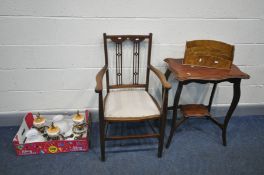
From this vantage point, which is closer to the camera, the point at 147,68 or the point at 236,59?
the point at 147,68

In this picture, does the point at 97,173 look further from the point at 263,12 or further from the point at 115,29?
the point at 263,12

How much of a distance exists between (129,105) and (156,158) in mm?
521

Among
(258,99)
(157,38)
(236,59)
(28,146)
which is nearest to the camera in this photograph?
(28,146)

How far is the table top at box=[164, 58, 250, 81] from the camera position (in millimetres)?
1537

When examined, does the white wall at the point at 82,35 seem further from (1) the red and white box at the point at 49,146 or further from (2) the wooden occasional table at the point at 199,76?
(1) the red and white box at the point at 49,146

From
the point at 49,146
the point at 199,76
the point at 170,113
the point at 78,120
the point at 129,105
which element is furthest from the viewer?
the point at 170,113

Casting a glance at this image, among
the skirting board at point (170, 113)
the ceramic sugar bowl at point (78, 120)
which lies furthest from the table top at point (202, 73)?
the ceramic sugar bowl at point (78, 120)

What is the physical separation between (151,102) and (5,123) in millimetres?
1499

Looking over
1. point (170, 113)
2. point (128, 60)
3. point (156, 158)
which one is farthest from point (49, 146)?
point (170, 113)

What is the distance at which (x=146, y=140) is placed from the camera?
1.99m

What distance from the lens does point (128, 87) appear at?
1944 mm

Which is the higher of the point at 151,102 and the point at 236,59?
the point at 236,59

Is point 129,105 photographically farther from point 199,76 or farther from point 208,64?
point 208,64

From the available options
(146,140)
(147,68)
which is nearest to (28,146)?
(146,140)
